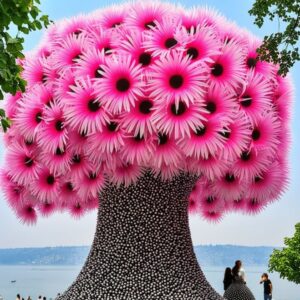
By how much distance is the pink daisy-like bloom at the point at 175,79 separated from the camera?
30.2 feet

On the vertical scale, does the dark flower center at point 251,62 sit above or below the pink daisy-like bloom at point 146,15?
below

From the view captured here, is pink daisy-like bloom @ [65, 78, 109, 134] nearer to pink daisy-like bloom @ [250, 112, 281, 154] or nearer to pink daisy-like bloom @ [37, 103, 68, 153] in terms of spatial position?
pink daisy-like bloom @ [37, 103, 68, 153]

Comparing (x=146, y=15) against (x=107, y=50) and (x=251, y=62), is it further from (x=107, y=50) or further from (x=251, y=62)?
(x=251, y=62)

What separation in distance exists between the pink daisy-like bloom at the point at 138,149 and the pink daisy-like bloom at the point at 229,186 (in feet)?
6.86

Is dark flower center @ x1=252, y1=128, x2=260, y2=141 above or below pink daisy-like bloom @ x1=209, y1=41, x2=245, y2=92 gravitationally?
below

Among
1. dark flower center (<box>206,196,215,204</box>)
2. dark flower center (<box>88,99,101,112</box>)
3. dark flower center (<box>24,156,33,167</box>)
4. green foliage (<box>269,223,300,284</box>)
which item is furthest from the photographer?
green foliage (<box>269,223,300,284</box>)

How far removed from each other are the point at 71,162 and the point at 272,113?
3.56 metres

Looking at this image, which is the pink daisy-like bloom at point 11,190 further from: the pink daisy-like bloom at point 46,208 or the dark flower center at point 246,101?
the dark flower center at point 246,101

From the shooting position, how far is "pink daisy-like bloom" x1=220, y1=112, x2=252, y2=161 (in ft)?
31.6

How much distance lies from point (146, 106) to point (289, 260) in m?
17.8

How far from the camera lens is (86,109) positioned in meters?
9.64

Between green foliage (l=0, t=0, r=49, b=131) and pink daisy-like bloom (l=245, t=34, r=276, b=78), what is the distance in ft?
13.6

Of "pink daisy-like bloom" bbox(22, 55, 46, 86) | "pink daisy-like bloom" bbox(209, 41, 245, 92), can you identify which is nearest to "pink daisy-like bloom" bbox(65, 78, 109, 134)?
"pink daisy-like bloom" bbox(22, 55, 46, 86)

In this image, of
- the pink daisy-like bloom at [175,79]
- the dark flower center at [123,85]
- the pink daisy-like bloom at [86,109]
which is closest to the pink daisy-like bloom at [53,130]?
the pink daisy-like bloom at [86,109]
